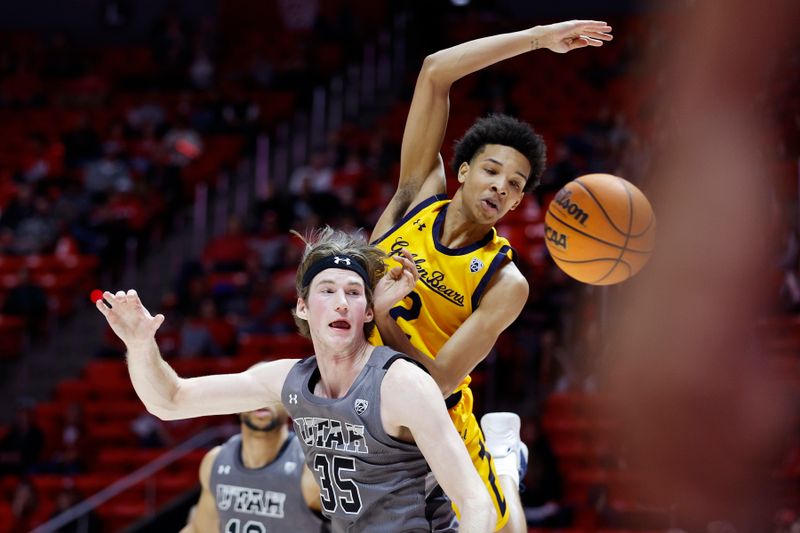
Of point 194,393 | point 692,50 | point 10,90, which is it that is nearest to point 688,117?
point 692,50

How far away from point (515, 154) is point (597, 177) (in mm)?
1252

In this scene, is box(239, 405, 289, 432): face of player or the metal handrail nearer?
box(239, 405, 289, 432): face of player

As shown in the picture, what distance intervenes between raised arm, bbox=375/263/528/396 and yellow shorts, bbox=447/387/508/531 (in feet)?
0.92

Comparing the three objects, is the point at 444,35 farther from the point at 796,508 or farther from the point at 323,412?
the point at 323,412

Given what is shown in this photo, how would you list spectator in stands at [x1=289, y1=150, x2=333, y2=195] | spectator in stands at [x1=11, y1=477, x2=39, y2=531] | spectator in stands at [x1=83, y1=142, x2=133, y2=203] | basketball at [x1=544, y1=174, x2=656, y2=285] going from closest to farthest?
basketball at [x1=544, y1=174, x2=656, y2=285] → spectator in stands at [x1=11, y1=477, x2=39, y2=531] → spectator in stands at [x1=289, y1=150, x2=333, y2=195] → spectator in stands at [x1=83, y1=142, x2=133, y2=203]

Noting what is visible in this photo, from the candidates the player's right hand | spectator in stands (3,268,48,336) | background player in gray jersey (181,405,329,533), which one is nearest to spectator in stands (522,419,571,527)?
background player in gray jersey (181,405,329,533)

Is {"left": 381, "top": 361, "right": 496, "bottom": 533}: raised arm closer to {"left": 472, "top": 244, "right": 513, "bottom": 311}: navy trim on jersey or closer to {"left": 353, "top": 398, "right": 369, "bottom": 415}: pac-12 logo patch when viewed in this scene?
{"left": 353, "top": 398, "right": 369, "bottom": 415}: pac-12 logo patch

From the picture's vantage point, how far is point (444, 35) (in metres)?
16.0

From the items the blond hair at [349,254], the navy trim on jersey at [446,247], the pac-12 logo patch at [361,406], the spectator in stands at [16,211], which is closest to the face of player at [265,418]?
the navy trim on jersey at [446,247]

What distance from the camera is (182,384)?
3.64 m

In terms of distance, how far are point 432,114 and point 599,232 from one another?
1.03 metres

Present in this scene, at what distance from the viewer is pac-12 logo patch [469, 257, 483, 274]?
4105 millimetres

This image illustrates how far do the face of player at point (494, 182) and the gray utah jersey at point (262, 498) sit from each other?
2.11m

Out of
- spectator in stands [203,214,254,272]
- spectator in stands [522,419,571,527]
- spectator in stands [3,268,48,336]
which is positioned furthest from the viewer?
spectator in stands [203,214,254,272]
